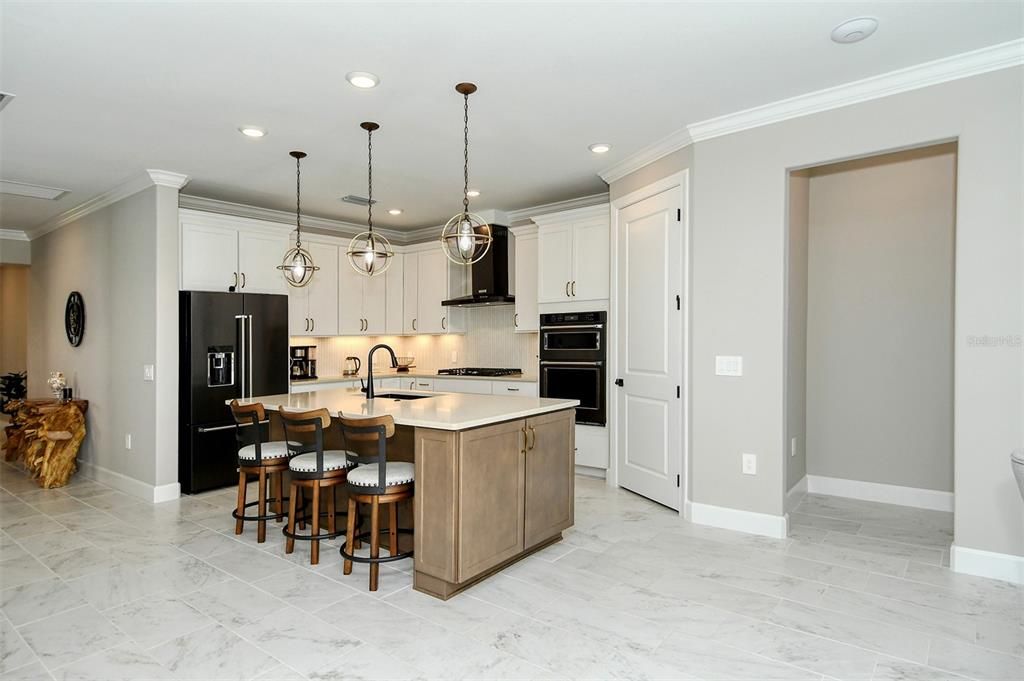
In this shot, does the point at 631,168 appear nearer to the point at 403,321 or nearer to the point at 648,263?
the point at 648,263

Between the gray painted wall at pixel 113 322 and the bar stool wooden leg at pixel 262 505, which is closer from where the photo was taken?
the bar stool wooden leg at pixel 262 505

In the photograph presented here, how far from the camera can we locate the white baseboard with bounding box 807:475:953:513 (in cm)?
423

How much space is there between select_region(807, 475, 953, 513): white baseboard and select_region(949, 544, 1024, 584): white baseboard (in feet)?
4.32

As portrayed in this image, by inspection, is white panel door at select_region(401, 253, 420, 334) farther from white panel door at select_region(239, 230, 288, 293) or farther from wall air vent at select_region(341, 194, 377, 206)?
white panel door at select_region(239, 230, 288, 293)

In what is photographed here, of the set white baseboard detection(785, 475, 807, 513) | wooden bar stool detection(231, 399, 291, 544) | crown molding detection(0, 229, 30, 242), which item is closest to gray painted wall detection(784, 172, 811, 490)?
white baseboard detection(785, 475, 807, 513)

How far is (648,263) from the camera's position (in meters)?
4.46

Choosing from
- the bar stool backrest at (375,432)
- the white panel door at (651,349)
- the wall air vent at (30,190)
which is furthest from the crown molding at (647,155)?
the wall air vent at (30,190)

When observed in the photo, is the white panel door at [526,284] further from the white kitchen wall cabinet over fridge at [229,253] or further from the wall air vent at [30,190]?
the wall air vent at [30,190]

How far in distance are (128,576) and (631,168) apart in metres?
4.20

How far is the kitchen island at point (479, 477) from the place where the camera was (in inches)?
111

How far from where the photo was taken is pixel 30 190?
510 cm

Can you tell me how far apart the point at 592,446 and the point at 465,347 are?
7.60 feet

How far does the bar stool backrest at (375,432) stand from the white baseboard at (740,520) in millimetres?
2164

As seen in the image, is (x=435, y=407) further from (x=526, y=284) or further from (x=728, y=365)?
(x=526, y=284)
